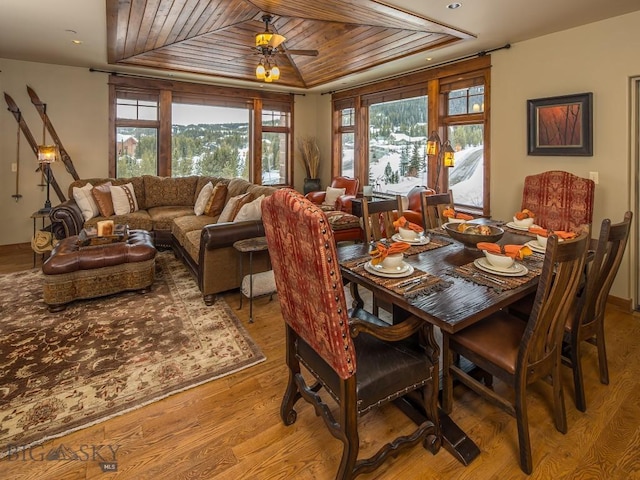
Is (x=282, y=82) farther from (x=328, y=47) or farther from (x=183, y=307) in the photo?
(x=183, y=307)

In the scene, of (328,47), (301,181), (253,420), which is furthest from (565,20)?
(301,181)

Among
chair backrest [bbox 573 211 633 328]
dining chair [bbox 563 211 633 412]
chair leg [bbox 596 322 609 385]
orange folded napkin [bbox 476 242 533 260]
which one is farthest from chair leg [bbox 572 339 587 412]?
orange folded napkin [bbox 476 242 533 260]

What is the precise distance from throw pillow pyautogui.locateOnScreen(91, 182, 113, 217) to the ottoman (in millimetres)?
1317

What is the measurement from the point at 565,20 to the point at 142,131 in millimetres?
5994

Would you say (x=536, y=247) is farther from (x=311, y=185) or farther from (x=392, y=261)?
(x=311, y=185)

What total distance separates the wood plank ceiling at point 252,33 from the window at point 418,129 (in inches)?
27.5

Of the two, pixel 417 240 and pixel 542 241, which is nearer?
pixel 542 241

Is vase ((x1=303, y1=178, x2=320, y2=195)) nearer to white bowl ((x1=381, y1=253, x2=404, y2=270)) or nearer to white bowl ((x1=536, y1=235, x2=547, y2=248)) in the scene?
white bowl ((x1=536, y1=235, x2=547, y2=248))

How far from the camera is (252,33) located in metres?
4.64

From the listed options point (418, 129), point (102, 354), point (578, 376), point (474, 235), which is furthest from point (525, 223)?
point (102, 354)

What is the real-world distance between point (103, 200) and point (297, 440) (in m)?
4.60

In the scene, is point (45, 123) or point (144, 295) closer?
point (144, 295)

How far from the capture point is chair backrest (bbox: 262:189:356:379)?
47.8 inches

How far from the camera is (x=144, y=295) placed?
145 inches
